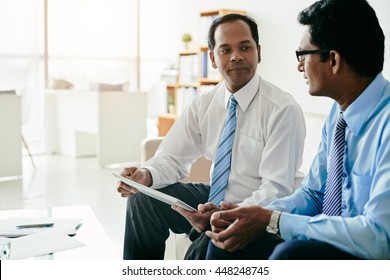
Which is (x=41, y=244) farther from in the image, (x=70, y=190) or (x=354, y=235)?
(x=70, y=190)

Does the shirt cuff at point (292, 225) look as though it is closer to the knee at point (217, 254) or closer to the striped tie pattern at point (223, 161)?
the knee at point (217, 254)

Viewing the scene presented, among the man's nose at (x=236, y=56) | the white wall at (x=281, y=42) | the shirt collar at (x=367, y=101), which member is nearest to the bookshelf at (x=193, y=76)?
the white wall at (x=281, y=42)

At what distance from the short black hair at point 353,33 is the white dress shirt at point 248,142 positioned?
578mm

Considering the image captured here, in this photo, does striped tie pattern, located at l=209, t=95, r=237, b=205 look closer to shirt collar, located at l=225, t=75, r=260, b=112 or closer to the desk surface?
shirt collar, located at l=225, t=75, r=260, b=112

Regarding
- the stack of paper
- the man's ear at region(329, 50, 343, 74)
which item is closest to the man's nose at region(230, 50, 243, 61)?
the man's ear at region(329, 50, 343, 74)

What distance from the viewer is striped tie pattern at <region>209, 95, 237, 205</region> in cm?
201

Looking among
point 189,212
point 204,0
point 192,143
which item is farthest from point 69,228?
point 204,0

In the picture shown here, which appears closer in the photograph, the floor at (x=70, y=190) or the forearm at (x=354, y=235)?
the forearm at (x=354, y=235)

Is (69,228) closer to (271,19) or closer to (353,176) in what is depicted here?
A: (353,176)

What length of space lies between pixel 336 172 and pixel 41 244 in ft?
3.03

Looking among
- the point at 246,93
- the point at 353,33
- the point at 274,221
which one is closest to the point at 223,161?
the point at 246,93

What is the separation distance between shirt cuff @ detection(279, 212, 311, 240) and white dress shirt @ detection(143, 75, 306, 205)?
440 millimetres

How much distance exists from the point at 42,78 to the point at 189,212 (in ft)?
17.1

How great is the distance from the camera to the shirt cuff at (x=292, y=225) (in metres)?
1.33
